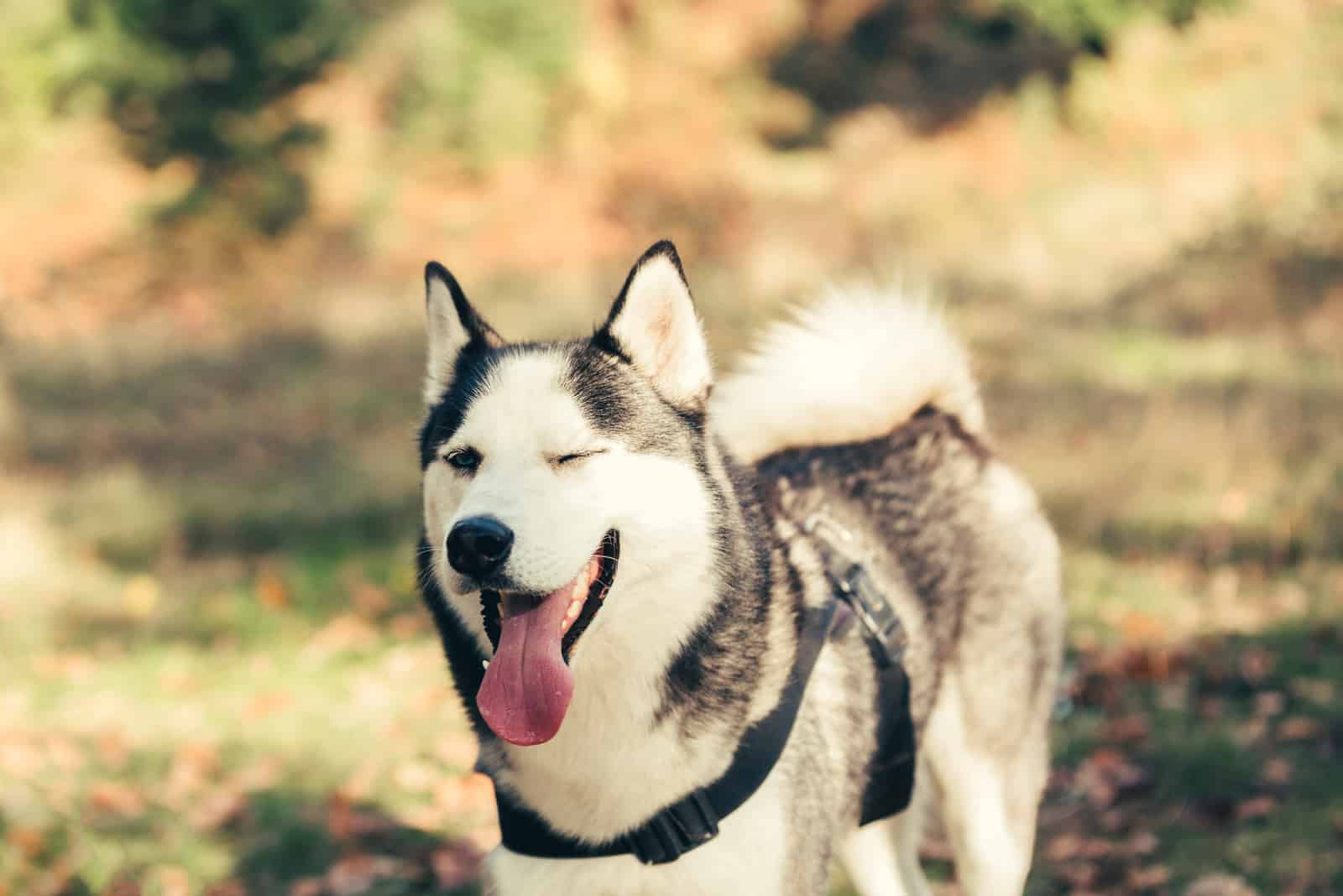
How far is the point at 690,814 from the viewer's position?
217cm

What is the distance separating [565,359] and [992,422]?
641 centimetres

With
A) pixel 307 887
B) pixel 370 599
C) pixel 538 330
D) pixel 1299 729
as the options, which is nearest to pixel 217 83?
pixel 538 330

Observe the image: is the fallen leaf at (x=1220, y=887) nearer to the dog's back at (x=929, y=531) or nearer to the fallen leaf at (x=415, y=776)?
the dog's back at (x=929, y=531)

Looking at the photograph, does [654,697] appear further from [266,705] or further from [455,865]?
[266,705]

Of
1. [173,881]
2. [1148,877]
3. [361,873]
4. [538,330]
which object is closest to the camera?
[1148,877]

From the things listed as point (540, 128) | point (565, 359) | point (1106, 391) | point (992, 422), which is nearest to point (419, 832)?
point (565, 359)

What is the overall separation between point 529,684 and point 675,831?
1.33ft

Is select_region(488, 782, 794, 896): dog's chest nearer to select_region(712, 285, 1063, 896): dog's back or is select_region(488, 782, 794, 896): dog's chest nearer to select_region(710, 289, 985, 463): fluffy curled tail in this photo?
select_region(712, 285, 1063, 896): dog's back

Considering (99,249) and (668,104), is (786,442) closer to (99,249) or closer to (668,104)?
(99,249)

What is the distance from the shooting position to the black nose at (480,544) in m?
1.98

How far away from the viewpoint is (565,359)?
7.71 ft

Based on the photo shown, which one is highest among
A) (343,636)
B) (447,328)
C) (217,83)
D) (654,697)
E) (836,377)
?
(217,83)

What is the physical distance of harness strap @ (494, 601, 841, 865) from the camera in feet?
7.11

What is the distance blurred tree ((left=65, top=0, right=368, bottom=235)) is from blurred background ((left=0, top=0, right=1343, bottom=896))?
6 cm
